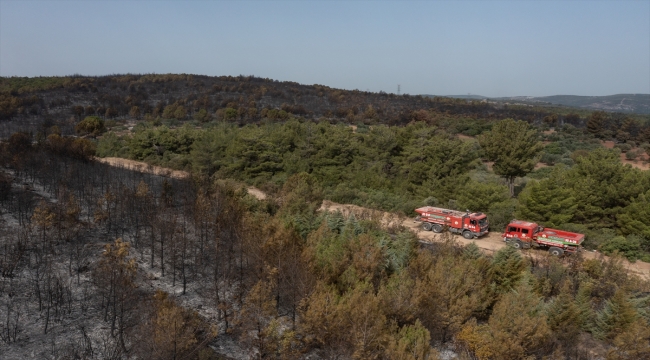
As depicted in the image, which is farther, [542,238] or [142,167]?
[142,167]

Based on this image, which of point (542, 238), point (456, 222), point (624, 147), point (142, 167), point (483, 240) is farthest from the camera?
point (624, 147)

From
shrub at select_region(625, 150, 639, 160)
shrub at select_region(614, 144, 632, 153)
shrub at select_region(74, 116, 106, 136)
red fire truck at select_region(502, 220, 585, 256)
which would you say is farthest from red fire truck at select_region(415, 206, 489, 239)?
shrub at select_region(74, 116, 106, 136)

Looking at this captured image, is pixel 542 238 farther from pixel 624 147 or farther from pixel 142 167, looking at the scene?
pixel 624 147

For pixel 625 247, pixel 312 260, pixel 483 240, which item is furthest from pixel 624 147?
pixel 312 260

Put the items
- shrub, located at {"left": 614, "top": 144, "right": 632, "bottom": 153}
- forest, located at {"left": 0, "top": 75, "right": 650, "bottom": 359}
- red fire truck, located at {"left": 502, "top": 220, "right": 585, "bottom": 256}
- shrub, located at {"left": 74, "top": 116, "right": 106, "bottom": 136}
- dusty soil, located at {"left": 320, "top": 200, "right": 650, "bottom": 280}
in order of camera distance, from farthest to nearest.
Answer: shrub, located at {"left": 614, "top": 144, "right": 632, "bottom": 153} → shrub, located at {"left": 74, "top": 116, "right": 106, "bottom": 136} → red fire truck, located at {"left": 502, "top": 220, "right": 585, "bottom": 256} → dusty soil, located at {"left": 320, "top": 200, "right": 650, "bottom": 280} → forest, located at {"left": 0, "top": 75, "right": 650, "bottom": 359}

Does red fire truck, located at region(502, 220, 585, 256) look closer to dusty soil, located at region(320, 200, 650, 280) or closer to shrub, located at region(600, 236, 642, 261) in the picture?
dusty soil, located at region(320, 200, 650, 280)

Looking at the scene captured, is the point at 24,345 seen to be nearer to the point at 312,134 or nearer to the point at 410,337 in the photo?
the point at 410,337

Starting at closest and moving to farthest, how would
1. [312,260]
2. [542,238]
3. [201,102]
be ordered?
[312,260], [542,238], [201,102]
